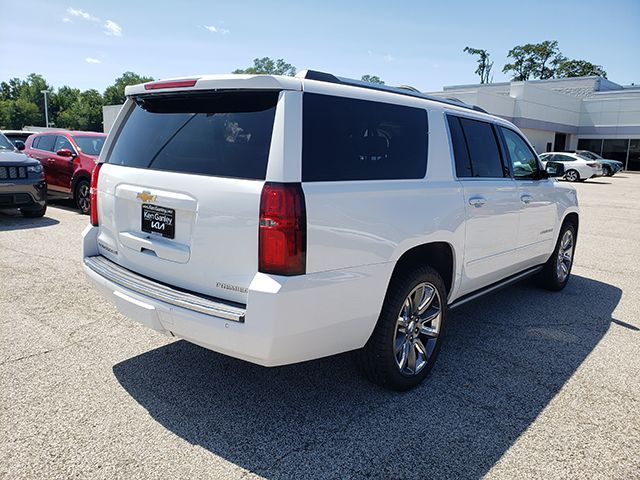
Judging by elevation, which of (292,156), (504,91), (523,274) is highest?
(504,91)

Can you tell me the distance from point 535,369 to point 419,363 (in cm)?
104

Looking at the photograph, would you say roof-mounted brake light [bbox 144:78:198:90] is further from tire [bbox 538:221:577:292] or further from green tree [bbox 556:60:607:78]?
green tree [bbox 556:60:607:78]

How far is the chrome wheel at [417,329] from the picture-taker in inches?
136

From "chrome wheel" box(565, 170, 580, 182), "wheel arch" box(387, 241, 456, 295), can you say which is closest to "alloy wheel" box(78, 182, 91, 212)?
"wheel arch" box(387, 241, 456, 295)

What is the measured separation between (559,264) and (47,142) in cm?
1088

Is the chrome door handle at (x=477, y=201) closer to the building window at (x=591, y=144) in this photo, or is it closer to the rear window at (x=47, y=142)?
the rear window at (x=47, y=142)

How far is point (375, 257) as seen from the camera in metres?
3.01

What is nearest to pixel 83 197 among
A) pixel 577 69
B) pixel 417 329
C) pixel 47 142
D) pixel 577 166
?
pixel 47 142

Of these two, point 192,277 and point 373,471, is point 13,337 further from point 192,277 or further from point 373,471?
point 373,471

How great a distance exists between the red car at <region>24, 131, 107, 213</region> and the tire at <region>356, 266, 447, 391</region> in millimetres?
8446

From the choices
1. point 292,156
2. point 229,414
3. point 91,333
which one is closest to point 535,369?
point 229,414

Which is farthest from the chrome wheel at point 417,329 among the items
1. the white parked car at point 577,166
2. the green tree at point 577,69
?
the green tree at point 577,69

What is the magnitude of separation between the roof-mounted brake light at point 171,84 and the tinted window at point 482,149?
2237 millimetres

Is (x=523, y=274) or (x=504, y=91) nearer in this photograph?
(x=523, y=274)
